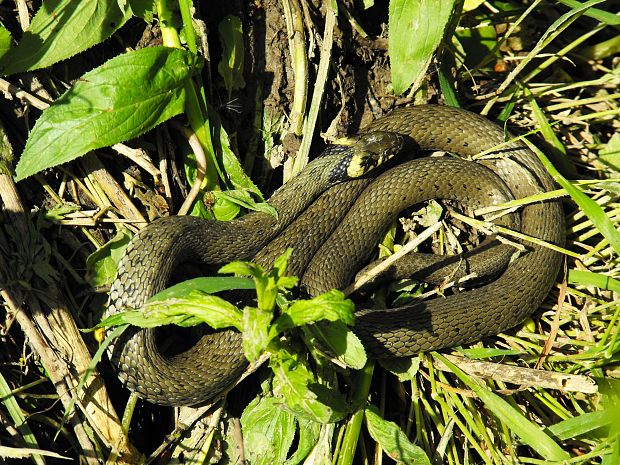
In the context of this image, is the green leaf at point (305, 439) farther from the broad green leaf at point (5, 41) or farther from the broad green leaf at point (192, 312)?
the broad green leaf at point (5, 41)

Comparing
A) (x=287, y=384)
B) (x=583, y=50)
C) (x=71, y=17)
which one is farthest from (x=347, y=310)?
(x=583, y=50)

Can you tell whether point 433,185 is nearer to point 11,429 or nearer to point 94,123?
point 94,123

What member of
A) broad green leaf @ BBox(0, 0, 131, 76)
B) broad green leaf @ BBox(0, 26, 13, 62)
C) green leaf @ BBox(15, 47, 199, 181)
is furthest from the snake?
broad green leaf @ BBox(0, 26, 13, 62)

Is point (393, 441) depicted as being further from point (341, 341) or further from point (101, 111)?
point (101, 111)

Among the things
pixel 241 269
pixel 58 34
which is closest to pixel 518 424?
pixel 241 269

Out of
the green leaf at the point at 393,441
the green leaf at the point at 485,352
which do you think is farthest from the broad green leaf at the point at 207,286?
the green leaf at the point at 485,352

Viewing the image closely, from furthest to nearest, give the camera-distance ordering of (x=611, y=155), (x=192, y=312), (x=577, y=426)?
1. (x=611, y=155)
2. (x=577, y=426)
3. (x=192, y=312)
